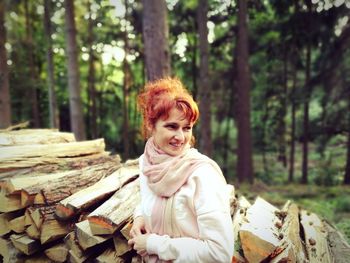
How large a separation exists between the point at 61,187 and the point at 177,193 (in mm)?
2313

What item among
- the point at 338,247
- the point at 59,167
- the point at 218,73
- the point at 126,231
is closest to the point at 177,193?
the point at 126,231

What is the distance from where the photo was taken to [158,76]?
6.95 metres

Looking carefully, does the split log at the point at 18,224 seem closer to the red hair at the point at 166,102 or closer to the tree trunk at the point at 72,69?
the red hair at the point at 166,102

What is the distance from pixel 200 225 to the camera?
2.30 metres

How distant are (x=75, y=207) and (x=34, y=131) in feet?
9.74

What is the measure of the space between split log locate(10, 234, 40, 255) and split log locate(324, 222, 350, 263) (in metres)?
3.24

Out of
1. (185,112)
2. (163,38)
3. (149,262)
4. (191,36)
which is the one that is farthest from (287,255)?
(191,36)

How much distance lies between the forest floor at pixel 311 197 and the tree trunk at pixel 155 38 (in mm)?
4664

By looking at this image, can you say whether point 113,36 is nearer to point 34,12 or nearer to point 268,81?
point 34,12

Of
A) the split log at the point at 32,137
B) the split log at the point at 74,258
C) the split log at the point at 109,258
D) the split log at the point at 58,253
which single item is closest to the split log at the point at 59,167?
the split log at the point at 32,137

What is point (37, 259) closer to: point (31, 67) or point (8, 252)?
point (8, 252)

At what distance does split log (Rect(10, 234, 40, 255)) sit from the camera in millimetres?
4020

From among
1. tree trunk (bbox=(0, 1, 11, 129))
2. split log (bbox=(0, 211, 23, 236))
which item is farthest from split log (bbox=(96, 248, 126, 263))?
tree trunk (bbox=(0, 1, 11, 129))

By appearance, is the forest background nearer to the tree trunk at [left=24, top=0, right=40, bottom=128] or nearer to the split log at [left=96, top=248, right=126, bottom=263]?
the tree trunk at [left=24, top=0, right=40, bottom=128]
